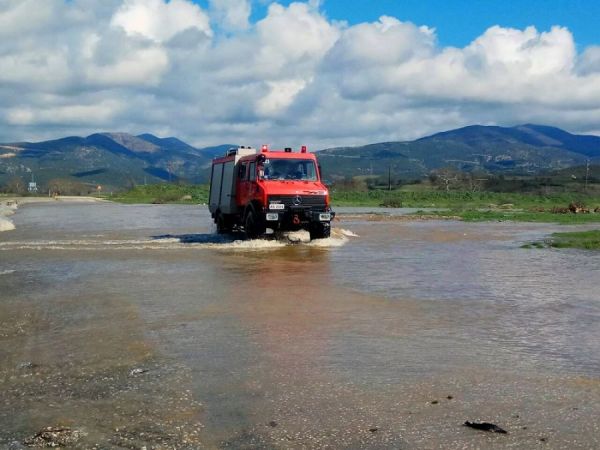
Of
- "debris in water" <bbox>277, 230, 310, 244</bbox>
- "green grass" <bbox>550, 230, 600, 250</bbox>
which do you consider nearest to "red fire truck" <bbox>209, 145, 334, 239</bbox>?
"debris in water" <bbox>277, 230, 310, 244</bbox>

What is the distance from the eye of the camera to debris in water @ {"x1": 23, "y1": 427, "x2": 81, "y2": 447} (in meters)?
4.32

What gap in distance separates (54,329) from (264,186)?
1121 centimetres

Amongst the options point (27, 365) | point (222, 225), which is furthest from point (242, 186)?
point (27, 365)

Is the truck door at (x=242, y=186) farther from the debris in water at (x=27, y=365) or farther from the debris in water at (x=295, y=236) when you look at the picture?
the debris in water at (x=27, y=365)

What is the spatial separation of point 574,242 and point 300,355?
15.6 m

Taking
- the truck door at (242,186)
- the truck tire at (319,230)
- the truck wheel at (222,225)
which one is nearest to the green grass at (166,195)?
the truck wheel at (222,225)

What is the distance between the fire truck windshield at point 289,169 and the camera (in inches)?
751

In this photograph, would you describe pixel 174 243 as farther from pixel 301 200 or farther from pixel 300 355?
pixel 300 355

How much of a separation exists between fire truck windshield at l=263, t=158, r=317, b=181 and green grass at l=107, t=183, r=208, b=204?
2207 inches

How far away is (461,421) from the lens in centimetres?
475

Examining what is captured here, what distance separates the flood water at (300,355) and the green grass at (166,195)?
63997mm

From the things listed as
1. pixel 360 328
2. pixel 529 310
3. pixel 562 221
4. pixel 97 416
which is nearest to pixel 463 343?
pixel 360 328

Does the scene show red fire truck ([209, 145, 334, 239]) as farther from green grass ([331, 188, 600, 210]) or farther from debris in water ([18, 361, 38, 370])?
green grass ([331, 188, 600, 210])

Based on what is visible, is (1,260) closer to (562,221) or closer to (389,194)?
(562,221)
